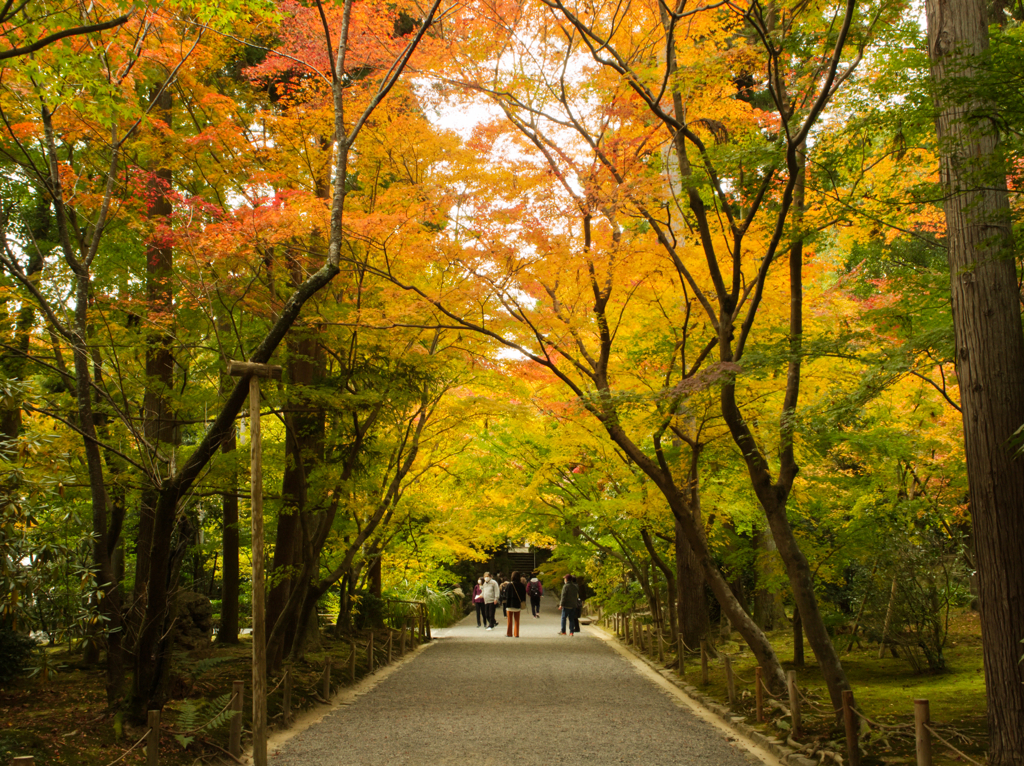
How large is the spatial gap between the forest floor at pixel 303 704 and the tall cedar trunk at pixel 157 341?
1.42m

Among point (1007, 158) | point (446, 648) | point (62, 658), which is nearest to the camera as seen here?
point (1007, 158)

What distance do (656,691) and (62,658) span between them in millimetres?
9717

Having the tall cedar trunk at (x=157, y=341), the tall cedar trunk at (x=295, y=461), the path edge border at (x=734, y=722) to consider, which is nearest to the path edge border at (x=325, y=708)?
the tall cedar trunk at (x=295, y=461)

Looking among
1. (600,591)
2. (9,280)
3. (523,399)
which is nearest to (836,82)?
(523,399)

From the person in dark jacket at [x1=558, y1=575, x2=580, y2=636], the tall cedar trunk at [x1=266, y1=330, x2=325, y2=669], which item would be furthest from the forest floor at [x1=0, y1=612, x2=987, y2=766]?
the person in dark jacket at [x1=558, y1=575, x2=580, y2=636]

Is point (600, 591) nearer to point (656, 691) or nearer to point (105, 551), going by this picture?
point (656, 691)

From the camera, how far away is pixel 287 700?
898 centimetres

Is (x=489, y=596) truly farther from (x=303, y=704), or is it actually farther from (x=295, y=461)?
(x=303, y=704)

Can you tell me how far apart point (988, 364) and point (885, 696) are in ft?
16.4

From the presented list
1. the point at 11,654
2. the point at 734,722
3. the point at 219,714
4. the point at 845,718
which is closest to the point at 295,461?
the point at 11,654

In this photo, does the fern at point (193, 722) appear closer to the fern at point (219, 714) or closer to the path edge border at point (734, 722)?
the fern at point (219, 714)

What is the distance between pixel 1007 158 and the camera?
19.3ft

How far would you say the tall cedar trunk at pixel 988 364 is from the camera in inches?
231

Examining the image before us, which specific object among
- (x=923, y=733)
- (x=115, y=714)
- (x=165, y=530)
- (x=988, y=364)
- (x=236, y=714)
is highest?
(x=988, y=364)
